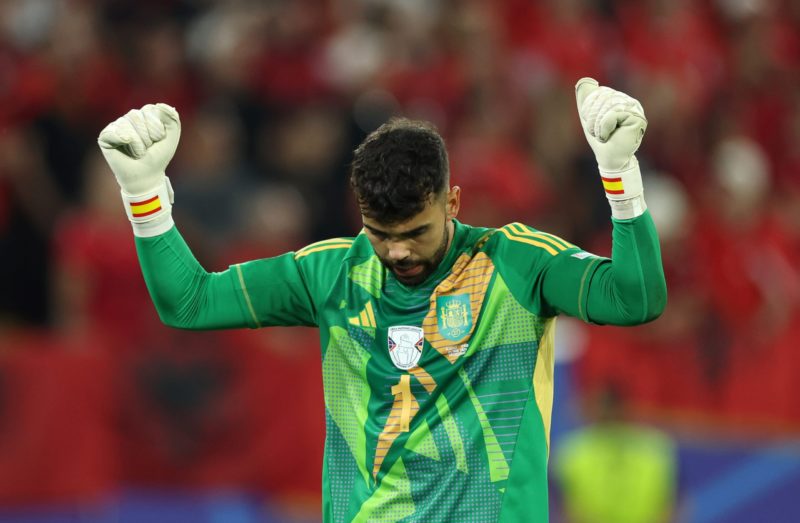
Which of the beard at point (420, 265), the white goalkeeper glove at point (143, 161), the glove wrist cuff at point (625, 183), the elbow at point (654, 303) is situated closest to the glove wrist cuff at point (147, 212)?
the white goalkeeper glove at point (143, 161)

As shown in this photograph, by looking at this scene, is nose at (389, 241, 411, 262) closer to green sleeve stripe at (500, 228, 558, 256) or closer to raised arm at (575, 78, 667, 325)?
green sleeve stripe at (500, 228, 558, 256)

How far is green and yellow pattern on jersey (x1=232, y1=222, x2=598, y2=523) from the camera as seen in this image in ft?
13.1

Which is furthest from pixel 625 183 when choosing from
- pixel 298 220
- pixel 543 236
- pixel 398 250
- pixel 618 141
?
pixel 298 220

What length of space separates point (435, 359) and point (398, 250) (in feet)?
1.17

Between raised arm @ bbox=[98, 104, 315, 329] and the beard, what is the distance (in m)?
0.34

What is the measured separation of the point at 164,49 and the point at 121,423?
3.16 meters

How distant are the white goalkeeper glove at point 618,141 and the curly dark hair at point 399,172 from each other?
451 millimetres

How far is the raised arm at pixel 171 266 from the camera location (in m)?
4.14

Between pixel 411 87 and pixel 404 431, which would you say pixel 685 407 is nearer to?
pixel 411 87

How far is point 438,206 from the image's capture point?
3967 mm

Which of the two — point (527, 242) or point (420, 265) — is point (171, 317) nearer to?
point (420, 265)

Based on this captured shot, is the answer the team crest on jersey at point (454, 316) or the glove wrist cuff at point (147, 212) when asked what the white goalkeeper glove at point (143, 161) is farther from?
the team crest on jersey at point (454, 316)

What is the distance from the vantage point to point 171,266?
4.16 m

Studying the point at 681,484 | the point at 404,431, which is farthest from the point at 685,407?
the point at 404,431
